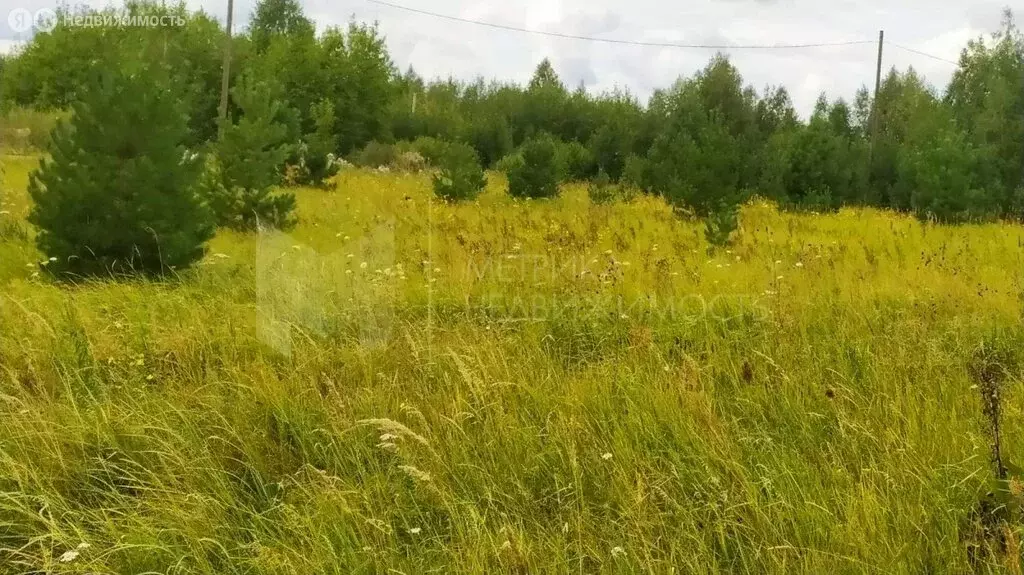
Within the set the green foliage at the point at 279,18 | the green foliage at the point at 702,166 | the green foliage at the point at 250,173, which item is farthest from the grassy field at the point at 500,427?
the green foliage at the point at 279,18

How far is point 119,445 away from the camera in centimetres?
263

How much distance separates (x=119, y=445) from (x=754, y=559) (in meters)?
2.32

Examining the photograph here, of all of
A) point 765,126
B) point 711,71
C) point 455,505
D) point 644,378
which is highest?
point 711,71

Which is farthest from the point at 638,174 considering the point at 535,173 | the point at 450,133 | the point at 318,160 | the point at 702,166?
the point at 450,133

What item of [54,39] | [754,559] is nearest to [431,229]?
[754,559]

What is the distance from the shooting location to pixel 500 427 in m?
2.68

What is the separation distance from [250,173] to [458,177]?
493 centimetres

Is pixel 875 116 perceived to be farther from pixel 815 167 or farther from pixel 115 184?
pixel 115 184

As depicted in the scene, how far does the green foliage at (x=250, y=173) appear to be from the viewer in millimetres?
8508

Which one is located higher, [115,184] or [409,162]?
[409,162]

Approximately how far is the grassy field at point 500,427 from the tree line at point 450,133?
138 centimetres

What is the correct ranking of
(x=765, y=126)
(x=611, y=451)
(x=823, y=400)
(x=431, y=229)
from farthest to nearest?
(x=765, y=126), (x=431, y=229), (x=823, y=400), (x=611, y=451)

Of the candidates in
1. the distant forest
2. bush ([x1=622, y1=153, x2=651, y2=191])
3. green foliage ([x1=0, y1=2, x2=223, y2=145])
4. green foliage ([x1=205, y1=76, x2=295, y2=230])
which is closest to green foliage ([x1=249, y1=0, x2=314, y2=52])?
the distant forest

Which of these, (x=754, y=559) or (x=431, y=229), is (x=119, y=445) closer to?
(x=754, y=559)
